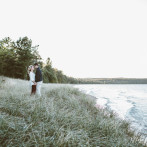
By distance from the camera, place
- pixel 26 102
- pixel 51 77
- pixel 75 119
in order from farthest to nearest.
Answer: pixel 51 77, pixel 26 102, pixel 75 119

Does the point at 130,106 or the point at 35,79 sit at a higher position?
the point at 35,79

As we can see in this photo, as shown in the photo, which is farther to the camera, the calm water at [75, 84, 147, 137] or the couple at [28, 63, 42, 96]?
the couple at [28, 63, 42, 96]

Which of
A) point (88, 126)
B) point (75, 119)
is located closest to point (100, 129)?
point (88, 126)

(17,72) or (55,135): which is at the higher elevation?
(17,72)

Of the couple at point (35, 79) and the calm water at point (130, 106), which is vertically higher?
the couple at point (35, 79)

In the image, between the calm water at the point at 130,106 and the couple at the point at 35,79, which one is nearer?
the calm water at the point at 130,106

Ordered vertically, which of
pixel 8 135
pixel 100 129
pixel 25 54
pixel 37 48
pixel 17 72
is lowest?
pixel 100 129

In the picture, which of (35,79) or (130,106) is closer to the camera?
(35,79)

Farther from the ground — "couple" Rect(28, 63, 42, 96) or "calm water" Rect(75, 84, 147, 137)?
"couple" Rect(28, 63, 42, 96)

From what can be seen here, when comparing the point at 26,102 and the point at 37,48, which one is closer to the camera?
the point at 26,102

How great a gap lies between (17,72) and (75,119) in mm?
24715

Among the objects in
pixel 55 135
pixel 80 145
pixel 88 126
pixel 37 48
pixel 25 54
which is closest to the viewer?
pixel 80 145

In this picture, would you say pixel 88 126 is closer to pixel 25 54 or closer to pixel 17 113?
pixel 17 113

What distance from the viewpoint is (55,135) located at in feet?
8.54
